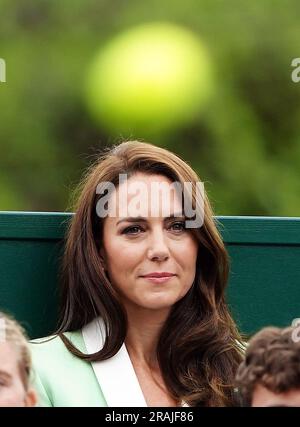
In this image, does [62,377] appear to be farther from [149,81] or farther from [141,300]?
[149,81]

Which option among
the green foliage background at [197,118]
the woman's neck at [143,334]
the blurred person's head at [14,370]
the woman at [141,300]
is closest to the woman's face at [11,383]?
the blurred person's head at [14,370]

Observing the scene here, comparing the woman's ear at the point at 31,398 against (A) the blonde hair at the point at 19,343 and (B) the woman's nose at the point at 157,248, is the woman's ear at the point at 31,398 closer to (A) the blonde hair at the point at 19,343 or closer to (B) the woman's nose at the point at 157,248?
(A) the blonde hair at the point at 19,343

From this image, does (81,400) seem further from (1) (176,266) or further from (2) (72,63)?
(2) (72,63)

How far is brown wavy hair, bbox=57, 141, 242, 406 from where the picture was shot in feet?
6.37

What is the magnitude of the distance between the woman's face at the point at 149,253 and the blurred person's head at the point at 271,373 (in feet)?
0.51

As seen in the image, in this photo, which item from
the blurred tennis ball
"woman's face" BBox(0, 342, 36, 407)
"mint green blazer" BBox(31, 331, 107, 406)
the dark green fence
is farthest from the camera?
the blurred tennis ball

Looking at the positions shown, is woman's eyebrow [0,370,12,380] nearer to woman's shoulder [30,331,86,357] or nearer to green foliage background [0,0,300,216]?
woman's shoulder [30,331,86,357]

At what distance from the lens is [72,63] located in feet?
9.95

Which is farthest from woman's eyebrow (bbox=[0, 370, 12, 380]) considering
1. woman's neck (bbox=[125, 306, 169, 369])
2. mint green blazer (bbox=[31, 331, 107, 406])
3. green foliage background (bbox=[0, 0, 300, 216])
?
green foliage background (bbox=[0, 0, 300, 216])

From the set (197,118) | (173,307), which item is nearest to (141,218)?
(173,307)

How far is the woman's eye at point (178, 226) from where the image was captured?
1957 millimetres

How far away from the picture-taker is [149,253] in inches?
75.6

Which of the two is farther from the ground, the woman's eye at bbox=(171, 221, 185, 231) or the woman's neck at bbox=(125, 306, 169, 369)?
the woman's eye at bbox=(171, 221, 185, 231)
